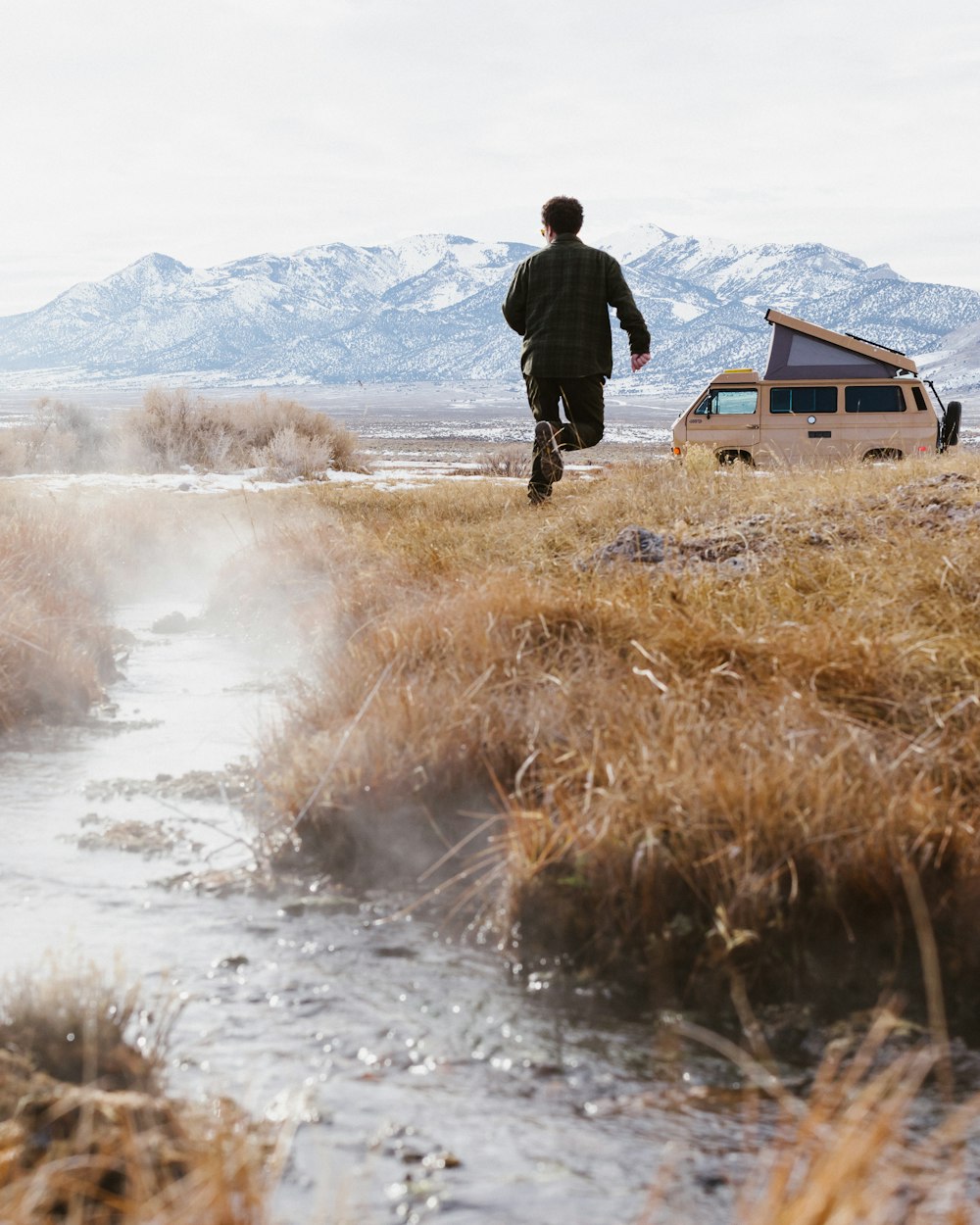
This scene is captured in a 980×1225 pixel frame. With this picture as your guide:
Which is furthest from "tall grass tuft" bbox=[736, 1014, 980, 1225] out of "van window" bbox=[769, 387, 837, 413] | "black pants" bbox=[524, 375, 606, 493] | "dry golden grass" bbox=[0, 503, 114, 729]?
"van window" bbox=[769, 387, 837, 413]

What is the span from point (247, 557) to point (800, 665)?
4.87 meters

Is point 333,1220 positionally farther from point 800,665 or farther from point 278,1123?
point 800,665

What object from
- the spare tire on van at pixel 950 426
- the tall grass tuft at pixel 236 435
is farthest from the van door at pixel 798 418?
the tall grass tuft at pixel 236 435

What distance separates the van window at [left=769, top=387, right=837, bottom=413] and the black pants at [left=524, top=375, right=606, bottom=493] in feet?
25.6

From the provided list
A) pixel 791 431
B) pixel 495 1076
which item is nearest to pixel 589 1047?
pixel 495 1076

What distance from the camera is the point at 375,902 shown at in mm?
3193

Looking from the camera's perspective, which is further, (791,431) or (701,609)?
(791,431)

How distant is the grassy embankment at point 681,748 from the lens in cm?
272

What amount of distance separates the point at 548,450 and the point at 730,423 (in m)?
7.70

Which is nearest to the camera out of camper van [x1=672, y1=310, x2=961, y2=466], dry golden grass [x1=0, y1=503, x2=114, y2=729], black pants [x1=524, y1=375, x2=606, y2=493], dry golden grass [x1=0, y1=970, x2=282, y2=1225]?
dry golden grass [x1=0, y1=970, x2=282, y2=1225]

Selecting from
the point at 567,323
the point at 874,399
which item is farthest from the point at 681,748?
the point at 874,399

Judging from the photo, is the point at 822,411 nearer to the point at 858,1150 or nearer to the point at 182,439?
the point at 182,439

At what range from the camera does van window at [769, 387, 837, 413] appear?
49.7 feet

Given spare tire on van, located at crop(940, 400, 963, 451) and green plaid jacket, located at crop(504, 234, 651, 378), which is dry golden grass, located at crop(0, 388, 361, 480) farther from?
green plaid jacket, located at crop(504, 234, 651, 378)
